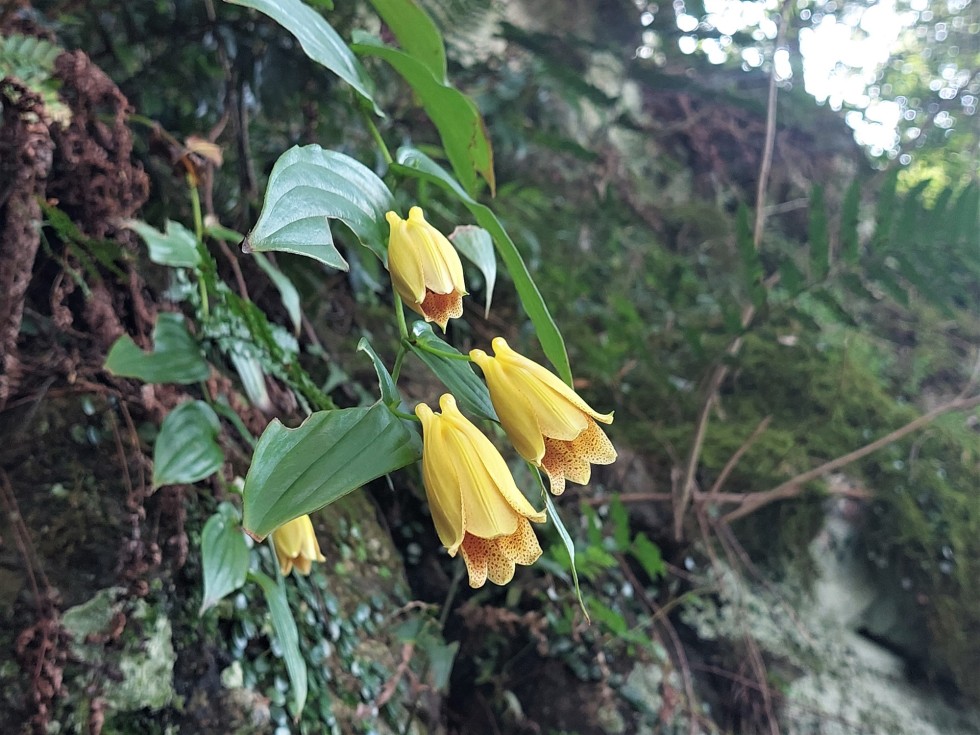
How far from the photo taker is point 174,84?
1.67m

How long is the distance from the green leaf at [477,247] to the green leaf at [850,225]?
1264 mm

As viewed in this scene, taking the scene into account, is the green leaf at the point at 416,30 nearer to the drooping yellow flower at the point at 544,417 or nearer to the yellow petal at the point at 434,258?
the yellow petal at the point at 434,258

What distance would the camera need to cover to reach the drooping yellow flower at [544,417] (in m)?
0.64

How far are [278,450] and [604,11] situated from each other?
147 inches

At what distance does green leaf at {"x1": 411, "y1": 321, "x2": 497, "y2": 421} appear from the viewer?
672 mm

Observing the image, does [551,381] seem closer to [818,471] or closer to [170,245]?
[170,245]

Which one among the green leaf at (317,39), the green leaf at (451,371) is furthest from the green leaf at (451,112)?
the green leaf at (451,371)

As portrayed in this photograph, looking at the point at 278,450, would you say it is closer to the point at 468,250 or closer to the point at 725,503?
the point at 468,250

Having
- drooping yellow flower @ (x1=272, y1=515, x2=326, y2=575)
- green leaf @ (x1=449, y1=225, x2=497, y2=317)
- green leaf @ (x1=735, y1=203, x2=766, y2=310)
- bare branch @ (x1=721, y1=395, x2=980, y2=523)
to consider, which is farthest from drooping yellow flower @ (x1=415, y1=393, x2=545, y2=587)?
bare branch @ (x1=721, y1=395, x2=980, y2=523)

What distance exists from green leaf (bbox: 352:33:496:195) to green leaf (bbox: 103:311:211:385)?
528mm

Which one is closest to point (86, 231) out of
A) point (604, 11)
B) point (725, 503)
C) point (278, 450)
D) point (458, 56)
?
point (278, 450)

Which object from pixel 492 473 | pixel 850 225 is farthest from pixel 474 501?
pixel 850 225

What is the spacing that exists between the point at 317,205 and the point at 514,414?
10.7 inches

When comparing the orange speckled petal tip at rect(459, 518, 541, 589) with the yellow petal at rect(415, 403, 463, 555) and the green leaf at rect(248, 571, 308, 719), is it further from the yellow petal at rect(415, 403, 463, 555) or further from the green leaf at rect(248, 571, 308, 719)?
the green leaf at rect(248, 571, 308, 719)
